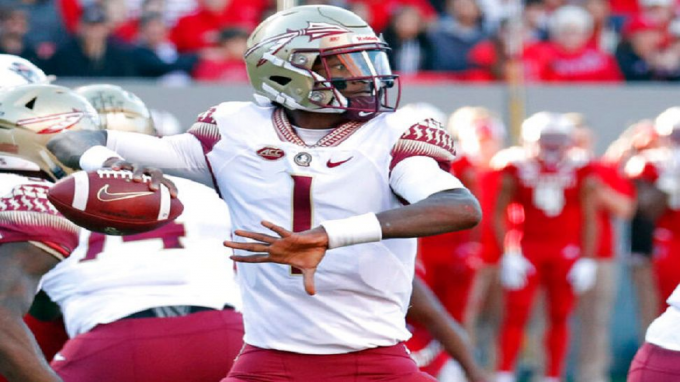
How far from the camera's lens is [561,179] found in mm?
8773

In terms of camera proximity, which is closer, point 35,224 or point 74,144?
point 74,144

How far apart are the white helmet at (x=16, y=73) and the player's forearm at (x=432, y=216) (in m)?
2.10

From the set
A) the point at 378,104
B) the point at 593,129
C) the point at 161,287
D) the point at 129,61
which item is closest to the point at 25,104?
the point at 161,287

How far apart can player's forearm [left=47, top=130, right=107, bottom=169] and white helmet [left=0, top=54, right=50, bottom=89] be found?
1181 millimetres

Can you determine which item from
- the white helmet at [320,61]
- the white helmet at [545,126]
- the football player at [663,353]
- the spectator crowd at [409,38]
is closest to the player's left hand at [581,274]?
the white helmet at [545,126]

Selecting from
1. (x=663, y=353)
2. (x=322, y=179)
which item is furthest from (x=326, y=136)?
(x=663, y=353)

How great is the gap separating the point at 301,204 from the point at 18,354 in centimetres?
92

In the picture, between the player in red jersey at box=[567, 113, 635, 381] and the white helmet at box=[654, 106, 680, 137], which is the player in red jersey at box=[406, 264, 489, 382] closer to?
the player in red jersey at box=[567, 113, 635, 381]

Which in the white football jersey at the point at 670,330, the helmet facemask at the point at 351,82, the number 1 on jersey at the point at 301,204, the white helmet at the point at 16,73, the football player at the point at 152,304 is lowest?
the football player at the point at 152,304

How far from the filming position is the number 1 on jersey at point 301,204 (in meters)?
3.28

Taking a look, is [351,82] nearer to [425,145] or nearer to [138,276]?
[425,145]

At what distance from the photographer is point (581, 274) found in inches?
341

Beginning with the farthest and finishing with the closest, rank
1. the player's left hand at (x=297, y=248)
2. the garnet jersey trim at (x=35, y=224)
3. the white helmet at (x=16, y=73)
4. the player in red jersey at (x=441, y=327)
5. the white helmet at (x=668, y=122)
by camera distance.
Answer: the white helmet at (x=668, y=122) < the white helmet at (x=16, y=73) < the player in red jersey at (x=441, y=327) < the garnet jersey trim at (x=35, y=224) < the player's left hand at (x=297, y=248)

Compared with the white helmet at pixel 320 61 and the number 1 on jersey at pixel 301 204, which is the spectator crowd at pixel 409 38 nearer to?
the white helmet at pixel 320 61
